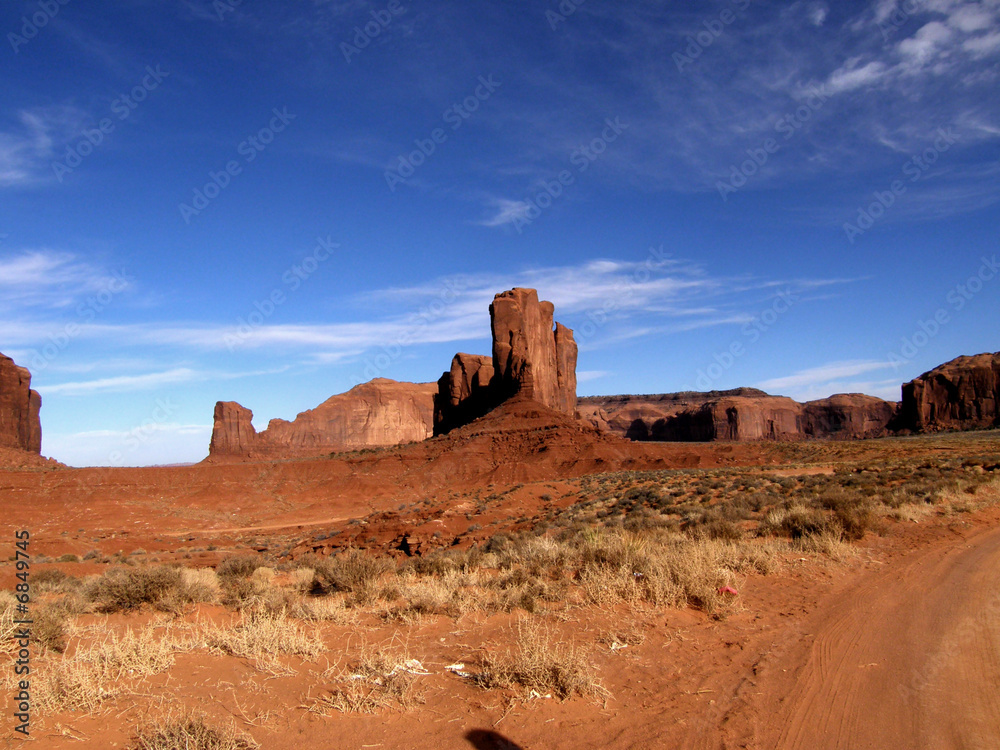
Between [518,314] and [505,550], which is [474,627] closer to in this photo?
[505,550]

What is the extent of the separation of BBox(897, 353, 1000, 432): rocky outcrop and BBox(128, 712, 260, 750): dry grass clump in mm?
100314

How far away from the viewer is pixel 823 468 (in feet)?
102

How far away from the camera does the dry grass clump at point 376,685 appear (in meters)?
4.70

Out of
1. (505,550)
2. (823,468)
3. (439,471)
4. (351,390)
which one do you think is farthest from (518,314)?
(351,390)

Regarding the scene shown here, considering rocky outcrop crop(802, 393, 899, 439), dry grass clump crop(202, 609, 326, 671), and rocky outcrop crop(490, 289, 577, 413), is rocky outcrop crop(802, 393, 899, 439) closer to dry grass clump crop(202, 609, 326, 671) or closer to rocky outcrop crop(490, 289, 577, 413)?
rocky outcrop crop(490, 289, 577, 413)

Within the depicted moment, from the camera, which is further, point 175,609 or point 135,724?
point 175,609

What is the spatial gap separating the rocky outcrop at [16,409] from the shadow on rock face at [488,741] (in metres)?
80.4

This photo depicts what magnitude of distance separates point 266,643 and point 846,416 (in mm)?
141085

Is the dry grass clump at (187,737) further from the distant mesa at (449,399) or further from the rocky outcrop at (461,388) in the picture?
the rocky outcrop at (461,388)

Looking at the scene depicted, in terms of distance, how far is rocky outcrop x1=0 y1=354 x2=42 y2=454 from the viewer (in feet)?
220

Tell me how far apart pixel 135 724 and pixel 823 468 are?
33609 mm

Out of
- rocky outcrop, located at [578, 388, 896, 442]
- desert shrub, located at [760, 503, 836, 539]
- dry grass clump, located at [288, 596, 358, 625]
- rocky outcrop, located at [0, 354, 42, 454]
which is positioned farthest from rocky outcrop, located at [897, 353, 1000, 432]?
rocky outcrop, located at [0, 354, 42, 454]

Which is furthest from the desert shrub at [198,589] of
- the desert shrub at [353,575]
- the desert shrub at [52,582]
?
the desert shrub at [52,582]

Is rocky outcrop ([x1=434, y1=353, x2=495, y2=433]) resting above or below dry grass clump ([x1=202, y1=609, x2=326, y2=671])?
above
